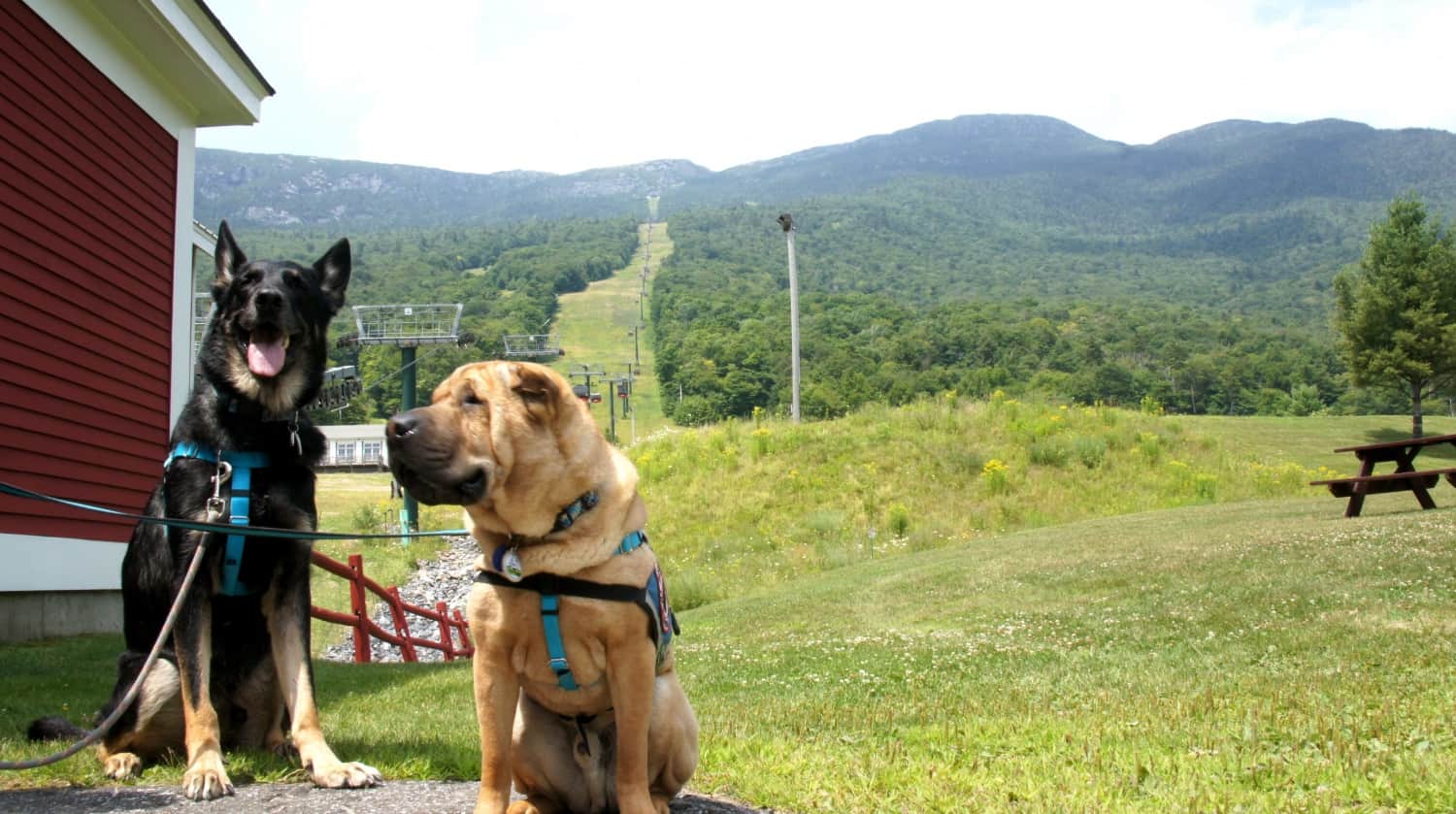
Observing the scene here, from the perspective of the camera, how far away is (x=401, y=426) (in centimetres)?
304

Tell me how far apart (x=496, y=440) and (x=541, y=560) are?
1.36 feet

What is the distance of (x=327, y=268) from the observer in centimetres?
501

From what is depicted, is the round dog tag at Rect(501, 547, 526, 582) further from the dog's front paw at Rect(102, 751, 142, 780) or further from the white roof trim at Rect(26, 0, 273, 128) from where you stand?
the white roof trim at Rect(26, 0, 273, 128)

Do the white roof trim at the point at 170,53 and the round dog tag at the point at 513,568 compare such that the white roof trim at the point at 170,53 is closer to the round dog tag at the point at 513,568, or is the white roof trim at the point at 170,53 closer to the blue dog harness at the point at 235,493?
the blue dog harness at the point at 235,493

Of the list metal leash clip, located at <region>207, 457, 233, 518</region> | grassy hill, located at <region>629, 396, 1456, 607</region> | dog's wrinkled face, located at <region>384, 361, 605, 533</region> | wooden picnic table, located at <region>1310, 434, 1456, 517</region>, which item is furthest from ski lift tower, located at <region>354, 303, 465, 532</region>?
dog's wrinkled face, located at <region>384, 361, 605, 533</region>

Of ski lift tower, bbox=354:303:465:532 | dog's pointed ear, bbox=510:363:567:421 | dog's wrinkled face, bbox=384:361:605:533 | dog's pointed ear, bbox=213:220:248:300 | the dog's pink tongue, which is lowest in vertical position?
dog's wrinkled face, bbox=384:361:605:533

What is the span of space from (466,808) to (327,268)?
9.13 ft

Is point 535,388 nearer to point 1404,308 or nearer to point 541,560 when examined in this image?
point 541,560

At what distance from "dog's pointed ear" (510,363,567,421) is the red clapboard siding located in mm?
8465

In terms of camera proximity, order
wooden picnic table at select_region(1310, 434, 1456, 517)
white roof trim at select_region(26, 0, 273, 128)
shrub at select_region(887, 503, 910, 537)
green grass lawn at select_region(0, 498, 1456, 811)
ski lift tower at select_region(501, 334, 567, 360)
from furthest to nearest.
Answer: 1. shrub at select_region(887, 503, 910, 537)
2. wooden picnic table at select_region(1310, 434, 1456, 517)
3. ski lift tower at select_region(501, 334, 567, 360)
4. white roof trim at select_region(26, 0, 273, 128)
5. green grass lawn at select_region(0, 498, 1456, 811)

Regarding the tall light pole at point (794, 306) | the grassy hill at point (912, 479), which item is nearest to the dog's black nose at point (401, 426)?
the grassy hill at point (912, 479)

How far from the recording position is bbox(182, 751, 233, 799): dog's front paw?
3.85m

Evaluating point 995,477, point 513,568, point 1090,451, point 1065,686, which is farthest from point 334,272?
point 1090,451

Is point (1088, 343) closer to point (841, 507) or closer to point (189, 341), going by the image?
point (841, 507)
